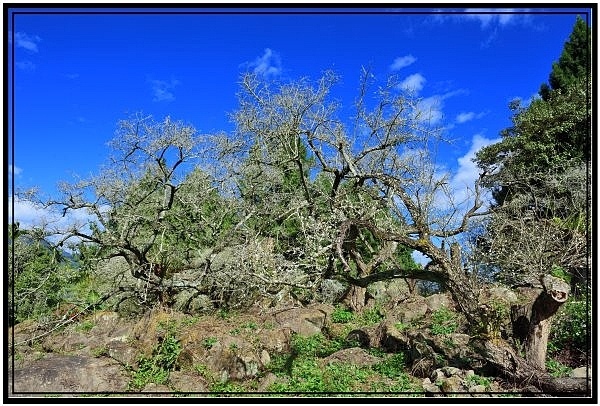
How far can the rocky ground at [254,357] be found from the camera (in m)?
5.65

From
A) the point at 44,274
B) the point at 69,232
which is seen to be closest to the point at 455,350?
the point at 69,232

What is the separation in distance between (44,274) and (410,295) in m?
7.67

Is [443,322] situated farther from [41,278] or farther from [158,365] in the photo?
[41,278]

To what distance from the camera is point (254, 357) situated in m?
6.88

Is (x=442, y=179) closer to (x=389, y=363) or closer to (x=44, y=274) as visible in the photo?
(x=389, y=363)

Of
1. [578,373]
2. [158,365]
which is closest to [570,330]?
[578,373]

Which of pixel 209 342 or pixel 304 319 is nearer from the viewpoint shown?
pixel 209 342

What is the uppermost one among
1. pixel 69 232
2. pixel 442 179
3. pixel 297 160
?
pixel 297 160

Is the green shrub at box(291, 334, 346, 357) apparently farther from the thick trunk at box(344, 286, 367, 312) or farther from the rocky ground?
the thick trunk at box(344, 286, 367, 312)

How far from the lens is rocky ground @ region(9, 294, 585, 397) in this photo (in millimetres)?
5652

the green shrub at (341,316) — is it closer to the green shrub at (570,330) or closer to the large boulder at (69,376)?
the green shrub at (570,330)

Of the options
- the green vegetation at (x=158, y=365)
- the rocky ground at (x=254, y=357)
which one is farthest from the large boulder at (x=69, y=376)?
the green vegetation at (x=158, y=365)

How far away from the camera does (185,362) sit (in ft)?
22.5

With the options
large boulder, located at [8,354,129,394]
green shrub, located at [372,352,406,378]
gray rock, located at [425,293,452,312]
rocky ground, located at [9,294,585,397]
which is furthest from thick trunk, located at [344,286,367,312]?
large boulder, located at [8,354,129,394]
